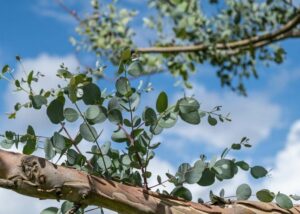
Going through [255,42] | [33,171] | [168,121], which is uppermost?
[255,42]

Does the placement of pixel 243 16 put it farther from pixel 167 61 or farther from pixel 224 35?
pixel 167 61

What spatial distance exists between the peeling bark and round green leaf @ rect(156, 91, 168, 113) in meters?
0.07

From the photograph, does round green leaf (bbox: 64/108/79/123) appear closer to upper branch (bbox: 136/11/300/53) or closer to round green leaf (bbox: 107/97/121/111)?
round green leaf (bbox: 107/97/121/111)

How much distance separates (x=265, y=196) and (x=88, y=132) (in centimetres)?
18

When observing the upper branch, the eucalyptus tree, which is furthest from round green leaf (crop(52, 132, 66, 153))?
the upper branch

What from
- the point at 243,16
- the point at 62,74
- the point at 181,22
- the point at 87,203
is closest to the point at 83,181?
the point at 87,203

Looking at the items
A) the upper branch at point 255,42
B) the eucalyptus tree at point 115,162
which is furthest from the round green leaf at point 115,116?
the upper branch at point 255,42

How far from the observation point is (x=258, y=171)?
25.1 inches

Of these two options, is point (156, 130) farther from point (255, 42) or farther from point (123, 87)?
point (255, 42)

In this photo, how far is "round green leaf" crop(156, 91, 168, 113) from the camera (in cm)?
56

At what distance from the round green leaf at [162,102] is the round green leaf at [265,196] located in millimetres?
128

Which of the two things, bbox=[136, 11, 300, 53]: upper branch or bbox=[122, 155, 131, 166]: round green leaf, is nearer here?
bbox=[122, 155, 131, 166]: round green leaf

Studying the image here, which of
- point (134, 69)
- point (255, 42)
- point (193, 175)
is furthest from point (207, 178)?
point (255, 42)

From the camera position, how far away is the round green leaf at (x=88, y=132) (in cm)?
56
